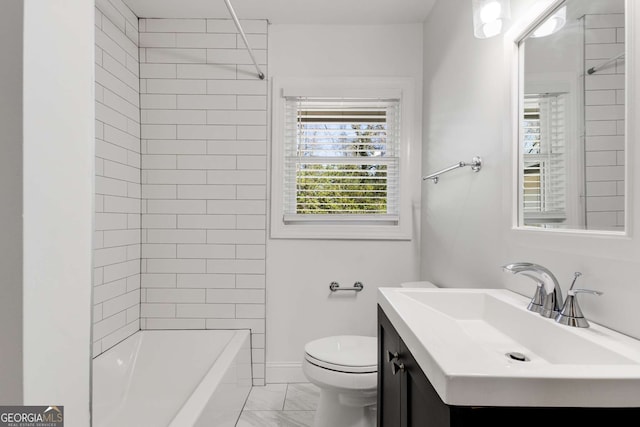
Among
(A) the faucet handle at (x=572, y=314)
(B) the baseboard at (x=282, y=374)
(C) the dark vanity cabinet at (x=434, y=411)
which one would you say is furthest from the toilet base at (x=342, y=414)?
(A) the faucet handle at (x=572, y=314)

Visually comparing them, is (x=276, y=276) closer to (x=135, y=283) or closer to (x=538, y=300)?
(x=135, y=283)

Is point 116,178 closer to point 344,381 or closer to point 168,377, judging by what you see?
point 168,377

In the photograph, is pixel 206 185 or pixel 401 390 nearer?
pixel 401 390

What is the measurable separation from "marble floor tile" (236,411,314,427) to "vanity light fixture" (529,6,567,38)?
6.65 feet

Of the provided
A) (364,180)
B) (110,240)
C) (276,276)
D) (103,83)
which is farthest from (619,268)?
(103,83)

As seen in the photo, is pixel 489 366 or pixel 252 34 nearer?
pixel 489 366

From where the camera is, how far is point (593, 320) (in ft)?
2.86

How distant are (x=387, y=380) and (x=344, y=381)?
39 cm

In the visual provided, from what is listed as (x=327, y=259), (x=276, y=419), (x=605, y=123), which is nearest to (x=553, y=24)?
(x=605, y=123)


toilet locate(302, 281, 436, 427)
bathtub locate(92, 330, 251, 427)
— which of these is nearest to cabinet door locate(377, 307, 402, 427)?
toilet locate(302, 281, 436, 427)

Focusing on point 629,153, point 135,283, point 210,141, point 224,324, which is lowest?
point 224,324

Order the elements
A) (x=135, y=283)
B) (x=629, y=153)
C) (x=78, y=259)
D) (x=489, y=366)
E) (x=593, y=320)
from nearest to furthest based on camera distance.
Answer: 1. (x=78, y=259)
2. (x=489, y=366)
3. (x=629, y=153)
4. (x=593, y=320)
5. (x=135, y=283)

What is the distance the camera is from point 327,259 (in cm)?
226

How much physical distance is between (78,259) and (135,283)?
198 cm
